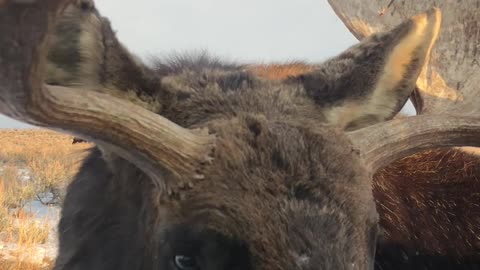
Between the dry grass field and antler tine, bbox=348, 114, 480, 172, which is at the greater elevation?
antler tine, bbox=348, 114, 480, 172

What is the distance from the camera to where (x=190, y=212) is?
2896 mm

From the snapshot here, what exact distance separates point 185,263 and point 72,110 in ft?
2.27

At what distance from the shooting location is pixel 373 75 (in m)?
3.66

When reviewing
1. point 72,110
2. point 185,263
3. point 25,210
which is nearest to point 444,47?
point 185,263

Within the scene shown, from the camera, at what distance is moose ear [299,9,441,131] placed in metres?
3.61

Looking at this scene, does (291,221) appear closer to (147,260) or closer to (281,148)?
(281,148)

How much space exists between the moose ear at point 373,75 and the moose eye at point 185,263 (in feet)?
3.36

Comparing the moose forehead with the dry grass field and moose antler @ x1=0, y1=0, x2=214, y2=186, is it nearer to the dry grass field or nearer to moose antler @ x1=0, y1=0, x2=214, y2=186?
moose antler @ x1=0, y1=0, x2=214, y2=186

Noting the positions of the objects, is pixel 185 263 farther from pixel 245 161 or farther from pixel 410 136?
pixel 410 136

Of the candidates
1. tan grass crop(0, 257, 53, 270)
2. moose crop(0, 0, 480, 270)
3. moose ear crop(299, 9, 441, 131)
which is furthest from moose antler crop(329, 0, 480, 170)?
tan grass crop(0, 257, 53, 270)

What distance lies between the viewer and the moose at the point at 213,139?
8.93 ft

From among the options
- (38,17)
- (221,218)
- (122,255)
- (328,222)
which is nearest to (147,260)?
(122,255)

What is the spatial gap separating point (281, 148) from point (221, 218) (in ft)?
1.24

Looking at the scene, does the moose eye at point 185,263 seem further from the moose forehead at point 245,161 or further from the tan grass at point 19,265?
the tan grass at point 19,265
